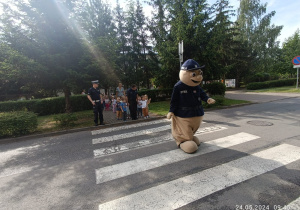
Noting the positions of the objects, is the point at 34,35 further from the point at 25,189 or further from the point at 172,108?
the point at 172,108

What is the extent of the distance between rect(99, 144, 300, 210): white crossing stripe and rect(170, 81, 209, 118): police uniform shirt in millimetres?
1331

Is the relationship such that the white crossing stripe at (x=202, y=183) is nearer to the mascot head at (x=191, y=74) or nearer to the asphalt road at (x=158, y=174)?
the asphalt road at (x=158, y=174)

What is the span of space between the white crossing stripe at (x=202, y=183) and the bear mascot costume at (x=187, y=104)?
0.95 m

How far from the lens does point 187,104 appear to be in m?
3.68

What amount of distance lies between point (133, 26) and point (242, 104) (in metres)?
15.3

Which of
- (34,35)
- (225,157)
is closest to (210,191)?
(225,157)

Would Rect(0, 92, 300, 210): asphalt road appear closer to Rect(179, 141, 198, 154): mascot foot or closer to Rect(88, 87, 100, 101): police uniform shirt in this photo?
Rect(179, 141, 198, 154): mascot foot

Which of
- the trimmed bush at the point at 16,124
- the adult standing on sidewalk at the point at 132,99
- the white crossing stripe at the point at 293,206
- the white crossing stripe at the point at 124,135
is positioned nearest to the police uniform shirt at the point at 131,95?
the adult standing on sidewalk at the point at 132,99

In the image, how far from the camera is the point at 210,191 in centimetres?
236

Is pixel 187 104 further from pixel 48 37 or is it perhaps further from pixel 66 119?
pixel 48 37

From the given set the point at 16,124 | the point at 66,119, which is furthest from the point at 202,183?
the point at 16,124

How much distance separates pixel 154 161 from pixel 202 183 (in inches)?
Result: 47.9

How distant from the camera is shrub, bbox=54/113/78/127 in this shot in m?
6.97

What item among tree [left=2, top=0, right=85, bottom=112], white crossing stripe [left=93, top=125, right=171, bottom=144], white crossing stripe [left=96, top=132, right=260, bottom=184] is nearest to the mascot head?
white crossing stripe [left=96, top=132, right=260, bottom=184]
